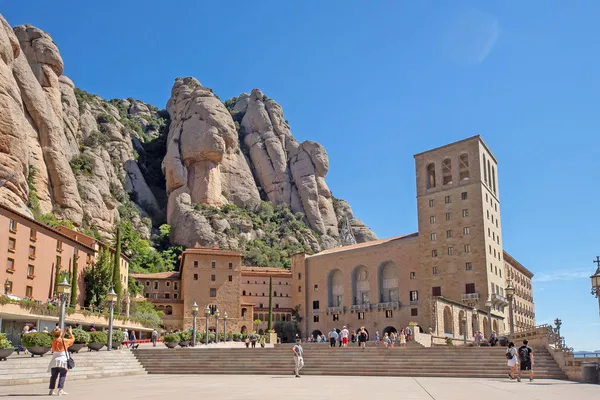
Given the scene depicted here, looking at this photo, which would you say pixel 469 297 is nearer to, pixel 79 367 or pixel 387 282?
pixel 387 282

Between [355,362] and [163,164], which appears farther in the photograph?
[163,164]

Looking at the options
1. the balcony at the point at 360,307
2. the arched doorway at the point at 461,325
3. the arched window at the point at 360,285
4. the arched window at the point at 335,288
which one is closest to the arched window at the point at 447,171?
the arched window at the point at 360,285

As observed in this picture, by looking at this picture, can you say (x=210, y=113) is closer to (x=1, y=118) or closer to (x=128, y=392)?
Result: (x=1, y=118)

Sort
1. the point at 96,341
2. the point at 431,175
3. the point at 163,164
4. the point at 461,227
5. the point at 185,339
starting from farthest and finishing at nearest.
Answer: the point at 163,164, the point at 431,175, the point at 461,227, the point at 185,339, the point at 96,341

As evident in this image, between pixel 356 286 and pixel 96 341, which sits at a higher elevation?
pixel 356 286

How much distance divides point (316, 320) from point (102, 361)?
53.6 m

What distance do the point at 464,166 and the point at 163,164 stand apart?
188ft

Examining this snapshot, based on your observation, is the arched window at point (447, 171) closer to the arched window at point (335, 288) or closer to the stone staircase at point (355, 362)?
the arched window at point (335, 288)

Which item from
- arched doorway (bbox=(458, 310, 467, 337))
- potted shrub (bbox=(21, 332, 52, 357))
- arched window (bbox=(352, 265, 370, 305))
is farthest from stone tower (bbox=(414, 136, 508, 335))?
potted shrub (bbox=(21, 332, 52, 357))

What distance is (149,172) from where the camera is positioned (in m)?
114

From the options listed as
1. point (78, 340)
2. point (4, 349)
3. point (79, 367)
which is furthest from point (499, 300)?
point (4, 349)

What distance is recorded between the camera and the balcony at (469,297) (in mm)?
61206

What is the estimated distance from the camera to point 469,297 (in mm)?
61719

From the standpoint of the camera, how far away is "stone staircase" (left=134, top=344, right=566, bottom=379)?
983 inches
